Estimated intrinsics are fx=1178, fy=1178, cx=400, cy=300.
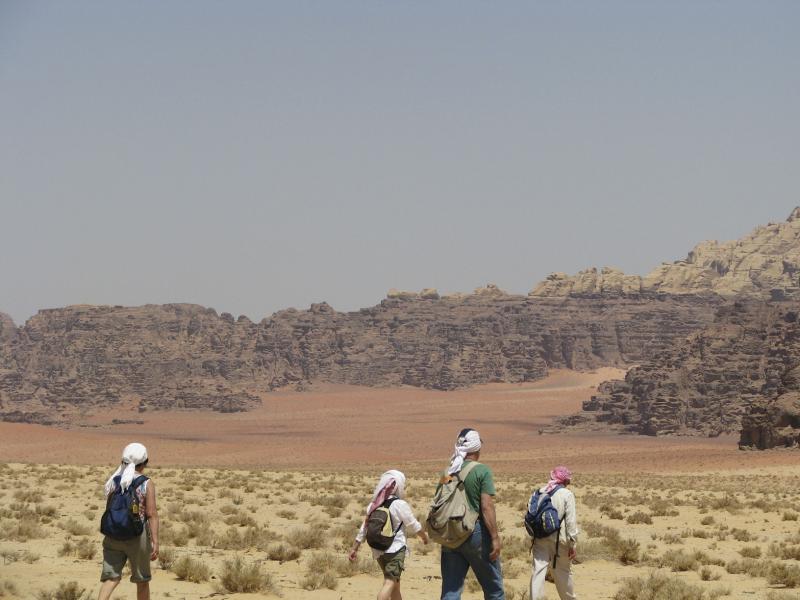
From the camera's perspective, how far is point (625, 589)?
14.0m

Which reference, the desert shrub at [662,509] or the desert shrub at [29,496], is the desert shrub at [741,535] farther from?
the desert shrub at [29,496]

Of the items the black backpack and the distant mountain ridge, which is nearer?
the black backpack

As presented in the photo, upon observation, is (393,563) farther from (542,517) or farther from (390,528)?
(542,517)

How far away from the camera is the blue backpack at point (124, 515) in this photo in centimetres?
1033

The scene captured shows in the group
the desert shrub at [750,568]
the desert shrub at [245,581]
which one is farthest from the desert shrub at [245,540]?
the desert shrub at [750,568]

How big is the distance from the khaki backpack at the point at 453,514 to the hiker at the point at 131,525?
252cm

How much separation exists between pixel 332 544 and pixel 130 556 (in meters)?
8.61

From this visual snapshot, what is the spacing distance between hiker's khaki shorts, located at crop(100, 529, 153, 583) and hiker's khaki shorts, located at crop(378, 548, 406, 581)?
2.09 m

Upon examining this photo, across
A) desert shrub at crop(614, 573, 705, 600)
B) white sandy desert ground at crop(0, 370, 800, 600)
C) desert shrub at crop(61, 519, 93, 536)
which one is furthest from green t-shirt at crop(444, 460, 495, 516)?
desert shrub at crop(61, 519, 93, 536)

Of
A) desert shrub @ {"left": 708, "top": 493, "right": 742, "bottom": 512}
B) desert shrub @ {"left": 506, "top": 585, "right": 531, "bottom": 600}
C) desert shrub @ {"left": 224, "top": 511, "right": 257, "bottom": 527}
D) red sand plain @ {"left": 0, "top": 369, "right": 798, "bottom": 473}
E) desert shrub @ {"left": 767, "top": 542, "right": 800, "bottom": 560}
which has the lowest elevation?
red sand plain @ {"left": 0, "top": 369, "right": 798, "bottom": 473}

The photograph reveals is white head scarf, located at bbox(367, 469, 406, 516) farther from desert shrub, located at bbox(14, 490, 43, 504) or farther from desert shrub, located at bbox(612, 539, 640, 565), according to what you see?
desert shrub, located at bbox(14, 490, 43, 504)

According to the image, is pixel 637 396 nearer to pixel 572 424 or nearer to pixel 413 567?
pixel 572 424

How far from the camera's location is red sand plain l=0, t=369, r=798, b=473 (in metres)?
58.9

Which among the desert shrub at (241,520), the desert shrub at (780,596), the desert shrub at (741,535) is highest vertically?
the desert shrub at (780,596)
